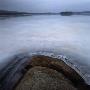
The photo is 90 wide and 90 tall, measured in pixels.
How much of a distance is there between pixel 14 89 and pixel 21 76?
0.52m

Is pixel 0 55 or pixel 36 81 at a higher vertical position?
pixel 36 81

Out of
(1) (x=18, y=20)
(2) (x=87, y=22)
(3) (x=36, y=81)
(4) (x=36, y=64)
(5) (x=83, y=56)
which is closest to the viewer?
(3) (x=36, y=81)

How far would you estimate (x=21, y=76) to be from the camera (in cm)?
414

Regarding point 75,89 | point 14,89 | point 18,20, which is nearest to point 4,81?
point 14,89

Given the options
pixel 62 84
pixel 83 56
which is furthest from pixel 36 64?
pixel 83 56

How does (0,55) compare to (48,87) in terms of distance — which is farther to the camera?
(0,55)

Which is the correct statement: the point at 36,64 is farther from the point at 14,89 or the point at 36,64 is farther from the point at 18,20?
the point at 18,20

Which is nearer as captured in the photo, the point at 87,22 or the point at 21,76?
the point at 21,76

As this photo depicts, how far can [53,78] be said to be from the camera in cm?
400

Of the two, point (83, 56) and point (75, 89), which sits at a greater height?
point (75, 89)

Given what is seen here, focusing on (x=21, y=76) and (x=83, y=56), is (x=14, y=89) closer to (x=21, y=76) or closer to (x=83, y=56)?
A: (x=21, y=76)

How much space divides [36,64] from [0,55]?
3.18 meters

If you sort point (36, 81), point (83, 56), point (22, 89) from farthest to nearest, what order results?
point (83, 56)
point (36, 81)
point (22, 89)

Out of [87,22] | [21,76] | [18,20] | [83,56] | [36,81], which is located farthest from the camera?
[18,20]
